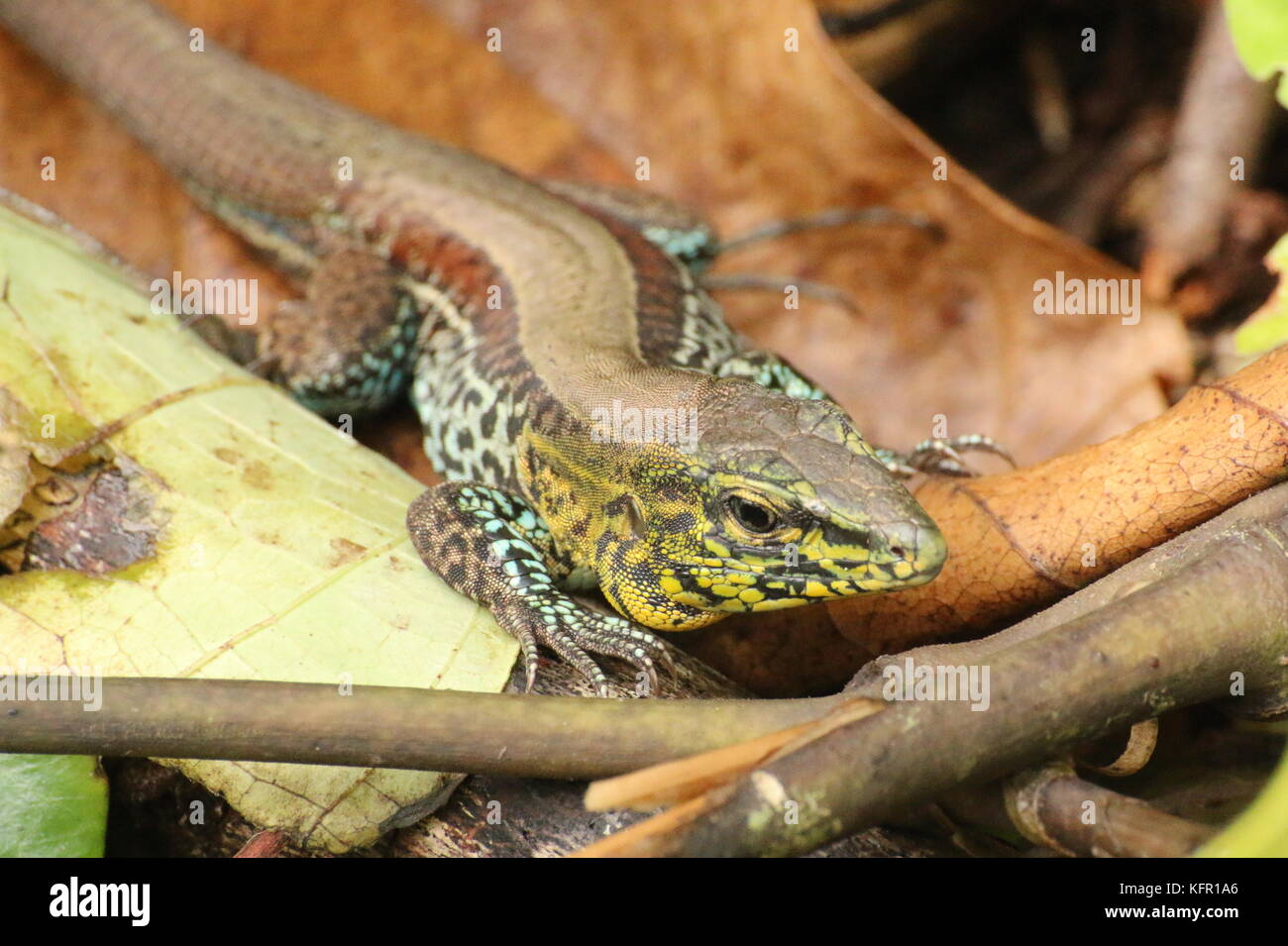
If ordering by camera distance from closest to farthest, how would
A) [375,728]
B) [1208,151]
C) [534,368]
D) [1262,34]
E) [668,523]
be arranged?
[375,728]
[1262,34]
[668,523]
[534,368]
[1208,151]

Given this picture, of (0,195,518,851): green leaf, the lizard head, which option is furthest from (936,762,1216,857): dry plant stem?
(0,195,518,851): green leaf

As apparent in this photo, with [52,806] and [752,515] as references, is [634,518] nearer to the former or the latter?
[752,515]

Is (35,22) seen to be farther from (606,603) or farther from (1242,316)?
(1242,316)

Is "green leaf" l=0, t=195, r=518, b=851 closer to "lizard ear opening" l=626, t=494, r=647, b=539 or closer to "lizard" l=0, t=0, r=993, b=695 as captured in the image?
"lizard" l=0, t=0, r=993, b=695

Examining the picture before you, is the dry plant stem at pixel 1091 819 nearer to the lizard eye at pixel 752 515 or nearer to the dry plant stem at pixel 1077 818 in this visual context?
the dry plant stem at pixel 1077 818

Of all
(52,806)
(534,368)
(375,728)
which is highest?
(534,368)

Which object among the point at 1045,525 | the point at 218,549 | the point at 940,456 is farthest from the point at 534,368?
the point at 1045,525

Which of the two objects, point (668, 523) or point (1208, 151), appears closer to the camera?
point (668, 523)
